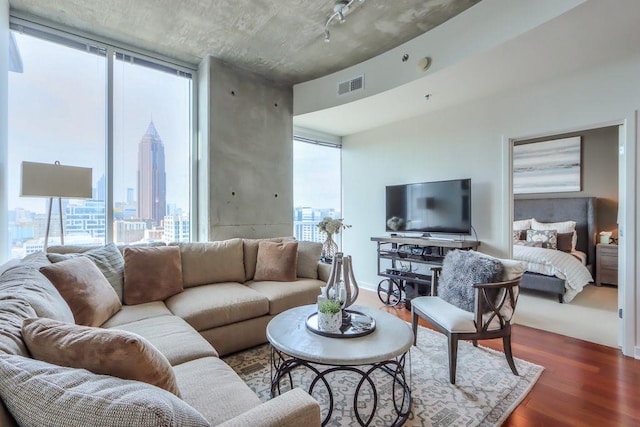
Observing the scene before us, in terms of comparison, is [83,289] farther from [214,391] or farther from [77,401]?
[77,401]

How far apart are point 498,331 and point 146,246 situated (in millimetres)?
3071

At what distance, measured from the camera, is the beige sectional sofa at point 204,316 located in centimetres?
92

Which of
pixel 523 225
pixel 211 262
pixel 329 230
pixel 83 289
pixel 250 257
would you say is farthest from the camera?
pixel 523 225

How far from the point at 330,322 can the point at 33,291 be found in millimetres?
1473

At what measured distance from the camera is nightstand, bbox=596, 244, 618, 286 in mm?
4805

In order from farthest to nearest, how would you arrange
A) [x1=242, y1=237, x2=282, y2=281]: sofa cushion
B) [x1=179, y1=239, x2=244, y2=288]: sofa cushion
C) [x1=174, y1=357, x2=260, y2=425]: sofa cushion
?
[x1=242, y1=237, x2=282, y2=281]: sofa cushion < [x1=179, y1=239, x2=244, y2=288]: sofa cushion < [x1=174, y1=357, x2=260, y2=425]: sofa cushion

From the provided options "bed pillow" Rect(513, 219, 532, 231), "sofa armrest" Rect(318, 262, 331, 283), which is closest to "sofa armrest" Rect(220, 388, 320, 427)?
"sofa armrest" Rect(318, 262, 331, 283)

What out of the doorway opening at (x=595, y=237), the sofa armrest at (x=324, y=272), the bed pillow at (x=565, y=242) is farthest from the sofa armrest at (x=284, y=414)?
the bed pillow at (x=565, y=242)

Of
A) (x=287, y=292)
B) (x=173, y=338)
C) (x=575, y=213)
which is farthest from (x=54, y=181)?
(x=575, y=213)

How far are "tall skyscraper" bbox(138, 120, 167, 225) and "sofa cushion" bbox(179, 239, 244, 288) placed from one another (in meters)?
0.73

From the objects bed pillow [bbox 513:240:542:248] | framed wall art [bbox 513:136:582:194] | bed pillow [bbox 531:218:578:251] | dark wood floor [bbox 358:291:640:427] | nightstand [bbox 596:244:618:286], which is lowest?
dark wood floor [bbox 358:291:640:427]

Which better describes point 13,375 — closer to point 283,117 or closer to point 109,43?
point 109,43

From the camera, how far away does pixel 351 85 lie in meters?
3.71

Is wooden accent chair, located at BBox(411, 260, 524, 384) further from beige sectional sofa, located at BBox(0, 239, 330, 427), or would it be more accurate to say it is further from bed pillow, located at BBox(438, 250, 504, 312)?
beige sectional sofa, located at BBox(0, 239, 330, 427)
